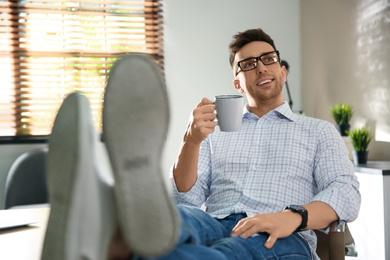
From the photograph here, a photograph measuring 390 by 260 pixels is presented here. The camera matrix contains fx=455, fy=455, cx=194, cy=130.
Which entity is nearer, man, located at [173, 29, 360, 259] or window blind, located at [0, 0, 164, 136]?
man, located at [173, 29, 360, 259]

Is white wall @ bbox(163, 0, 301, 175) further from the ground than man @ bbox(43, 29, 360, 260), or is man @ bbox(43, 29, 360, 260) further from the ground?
white wall @ bbox(163, 0, 301, 175)

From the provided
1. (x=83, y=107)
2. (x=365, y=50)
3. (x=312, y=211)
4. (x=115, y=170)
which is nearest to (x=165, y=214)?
(x=115, y=170)

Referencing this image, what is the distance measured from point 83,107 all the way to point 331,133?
3.49ft

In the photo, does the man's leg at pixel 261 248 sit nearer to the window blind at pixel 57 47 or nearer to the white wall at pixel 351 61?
the white wall at pixel 351 61

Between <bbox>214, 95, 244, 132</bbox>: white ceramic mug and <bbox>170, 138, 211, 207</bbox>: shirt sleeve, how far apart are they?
0.34m


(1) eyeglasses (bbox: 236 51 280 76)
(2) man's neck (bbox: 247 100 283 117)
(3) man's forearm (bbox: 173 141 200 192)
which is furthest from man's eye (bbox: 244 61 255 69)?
(3) man's forearm (bbox: 173 141 200 192)

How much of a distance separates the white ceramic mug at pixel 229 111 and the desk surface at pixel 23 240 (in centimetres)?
55

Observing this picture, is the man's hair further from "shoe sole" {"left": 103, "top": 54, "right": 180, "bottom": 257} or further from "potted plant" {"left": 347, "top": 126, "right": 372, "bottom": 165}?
"shoe sole" {"left": 103, "top": 54, "right": 180, "bottom": 257}

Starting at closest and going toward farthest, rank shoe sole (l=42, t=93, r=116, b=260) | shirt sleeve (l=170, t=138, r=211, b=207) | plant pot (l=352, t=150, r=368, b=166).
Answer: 1. shoe sole (l=42, t=93, r=116, b=260)
2. shirt sleeve (l=170, t=138, r=211, b=207)
3. plant pot (l=352, t=150, r=368, b=166)

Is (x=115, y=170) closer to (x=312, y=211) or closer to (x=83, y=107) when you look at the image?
(x=83, y=107)

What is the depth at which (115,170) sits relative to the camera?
64 centimetres

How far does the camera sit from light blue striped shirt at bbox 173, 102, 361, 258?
143 centimetres

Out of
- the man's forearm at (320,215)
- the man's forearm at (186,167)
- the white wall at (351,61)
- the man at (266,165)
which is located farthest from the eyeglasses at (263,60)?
the white wall at (351,61)

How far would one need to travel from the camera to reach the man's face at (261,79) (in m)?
1.67
